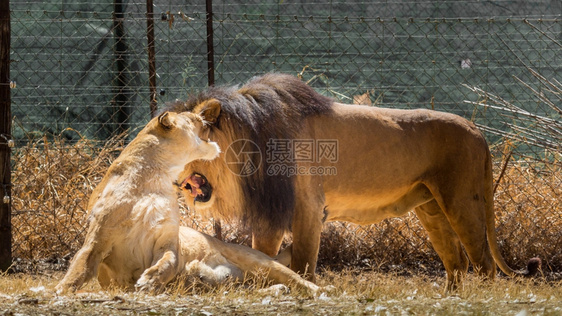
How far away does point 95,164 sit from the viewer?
7.25 metres

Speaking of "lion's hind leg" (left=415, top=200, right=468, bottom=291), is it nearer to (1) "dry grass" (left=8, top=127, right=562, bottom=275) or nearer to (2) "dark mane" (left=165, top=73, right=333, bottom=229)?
(1) "dry grass" (left=8, top=127, right=562, bottom=275)

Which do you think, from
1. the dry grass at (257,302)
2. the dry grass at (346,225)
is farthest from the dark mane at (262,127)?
the dry grass at (346,225)

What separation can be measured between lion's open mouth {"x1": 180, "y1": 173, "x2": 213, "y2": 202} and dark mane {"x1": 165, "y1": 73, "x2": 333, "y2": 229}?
0.78ft

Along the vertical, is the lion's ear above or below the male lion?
above

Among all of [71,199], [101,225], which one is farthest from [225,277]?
[71,199]

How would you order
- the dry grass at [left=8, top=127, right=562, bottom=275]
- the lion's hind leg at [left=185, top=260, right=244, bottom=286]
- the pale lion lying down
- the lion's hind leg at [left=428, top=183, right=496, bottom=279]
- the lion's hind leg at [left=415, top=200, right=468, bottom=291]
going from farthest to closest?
the dry grass at [left=8, top=127, right=562, bottom=275], the lion's hind leg at [left=415, top=200, right=468, bottom=291], the lion's hind leg at [left=428, top=183, right=496, bottom=279], the lion's hind leg at [left=185, top=260, right=244, bottom=286], the pale lion lying down

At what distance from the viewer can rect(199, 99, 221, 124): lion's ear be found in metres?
4.74

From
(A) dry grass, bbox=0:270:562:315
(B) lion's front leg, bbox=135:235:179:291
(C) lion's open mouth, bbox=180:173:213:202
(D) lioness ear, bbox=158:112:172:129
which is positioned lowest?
(A) dry grass, bbox=0:270:562:315

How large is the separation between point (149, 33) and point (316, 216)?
2766 millimetres

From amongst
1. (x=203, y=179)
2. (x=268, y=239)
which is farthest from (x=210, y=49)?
(x=268, y=239)

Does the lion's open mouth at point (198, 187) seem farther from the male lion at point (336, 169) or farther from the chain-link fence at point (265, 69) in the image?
the chain-link fence at point (265, 69)

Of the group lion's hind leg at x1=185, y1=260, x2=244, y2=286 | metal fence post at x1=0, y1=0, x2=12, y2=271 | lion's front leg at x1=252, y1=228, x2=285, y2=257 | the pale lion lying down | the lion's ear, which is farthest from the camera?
metal fence post at x1=0, y1=0, x2=12, y2=271

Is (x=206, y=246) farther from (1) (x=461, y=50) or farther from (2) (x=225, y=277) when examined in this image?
(1) (x=461, y=50)

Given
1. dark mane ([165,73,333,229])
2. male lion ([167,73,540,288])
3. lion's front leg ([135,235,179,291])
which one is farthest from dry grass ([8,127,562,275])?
lion's front leg ([135,235,179,291])
